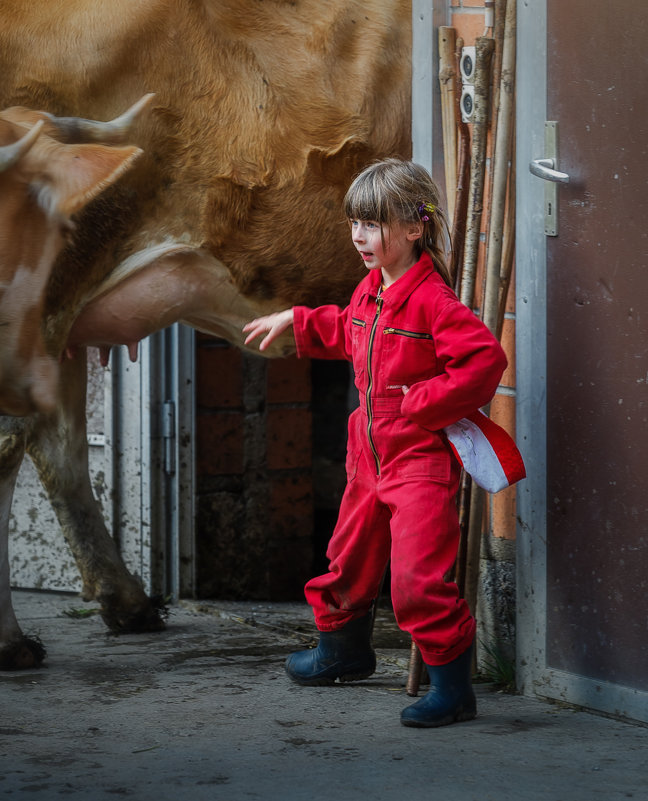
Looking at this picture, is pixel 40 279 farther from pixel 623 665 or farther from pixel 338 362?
pixel 338 362

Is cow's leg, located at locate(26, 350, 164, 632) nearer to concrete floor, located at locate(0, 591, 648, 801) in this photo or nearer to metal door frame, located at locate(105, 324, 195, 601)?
concrete floor, located at locate(0, 591, 648, 801)

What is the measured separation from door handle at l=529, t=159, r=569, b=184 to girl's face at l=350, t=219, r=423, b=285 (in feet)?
1.15

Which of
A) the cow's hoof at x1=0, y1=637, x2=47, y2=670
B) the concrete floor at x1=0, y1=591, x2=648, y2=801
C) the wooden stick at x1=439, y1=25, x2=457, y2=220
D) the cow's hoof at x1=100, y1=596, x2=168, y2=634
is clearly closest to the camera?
the concrete floor at x1=0, y1=591, x2=648, y2=801

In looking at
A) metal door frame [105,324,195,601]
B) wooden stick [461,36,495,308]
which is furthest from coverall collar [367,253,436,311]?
metal door frame [105,324,195,601]

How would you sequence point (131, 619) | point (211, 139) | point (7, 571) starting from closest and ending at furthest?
1. point (211, 139)
2. point (7, 571)
3. point (131, 619)

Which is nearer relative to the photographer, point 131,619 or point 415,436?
point 415,436

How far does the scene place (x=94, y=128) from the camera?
141 inches

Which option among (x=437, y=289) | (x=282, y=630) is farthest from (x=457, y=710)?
(x=282, y=630)

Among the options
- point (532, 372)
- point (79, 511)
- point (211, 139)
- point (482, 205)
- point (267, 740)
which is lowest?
point (267, 740)

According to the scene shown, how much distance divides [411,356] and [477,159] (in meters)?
0.66

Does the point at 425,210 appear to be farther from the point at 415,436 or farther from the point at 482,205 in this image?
the point at 415,436

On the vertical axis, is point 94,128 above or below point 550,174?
above

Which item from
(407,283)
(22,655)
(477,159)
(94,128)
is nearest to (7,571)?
(22,655)

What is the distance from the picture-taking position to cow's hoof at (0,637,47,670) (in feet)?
13.2
